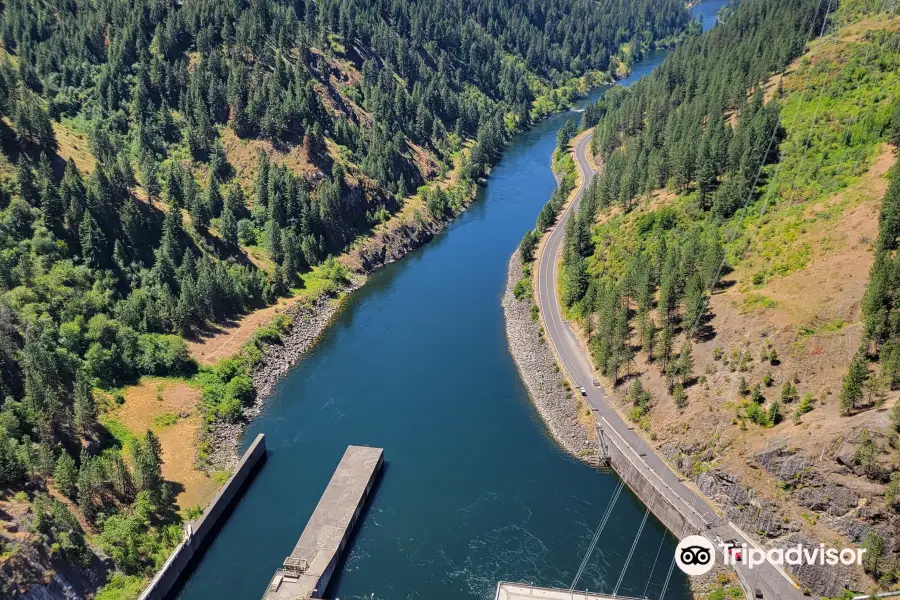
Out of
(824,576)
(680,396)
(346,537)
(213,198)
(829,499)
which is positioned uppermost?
(213,198)

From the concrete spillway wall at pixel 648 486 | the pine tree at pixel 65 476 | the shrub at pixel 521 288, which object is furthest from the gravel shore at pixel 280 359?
the concrete spillway wall at pixel 648 486

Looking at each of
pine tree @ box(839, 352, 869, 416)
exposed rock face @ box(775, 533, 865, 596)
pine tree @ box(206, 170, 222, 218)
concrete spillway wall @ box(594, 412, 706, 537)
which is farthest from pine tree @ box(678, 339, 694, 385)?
pine tree @ box(206, 170, 222, 218)

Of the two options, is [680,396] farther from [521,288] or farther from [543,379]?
[521,288]

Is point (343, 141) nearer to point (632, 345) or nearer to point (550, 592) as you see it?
point (632, 345)

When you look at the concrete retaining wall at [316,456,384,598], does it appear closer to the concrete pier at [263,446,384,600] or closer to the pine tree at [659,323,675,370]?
the concrete pier at [263,446,384,600]

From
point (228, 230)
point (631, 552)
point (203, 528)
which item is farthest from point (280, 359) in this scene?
point (631, 552)
